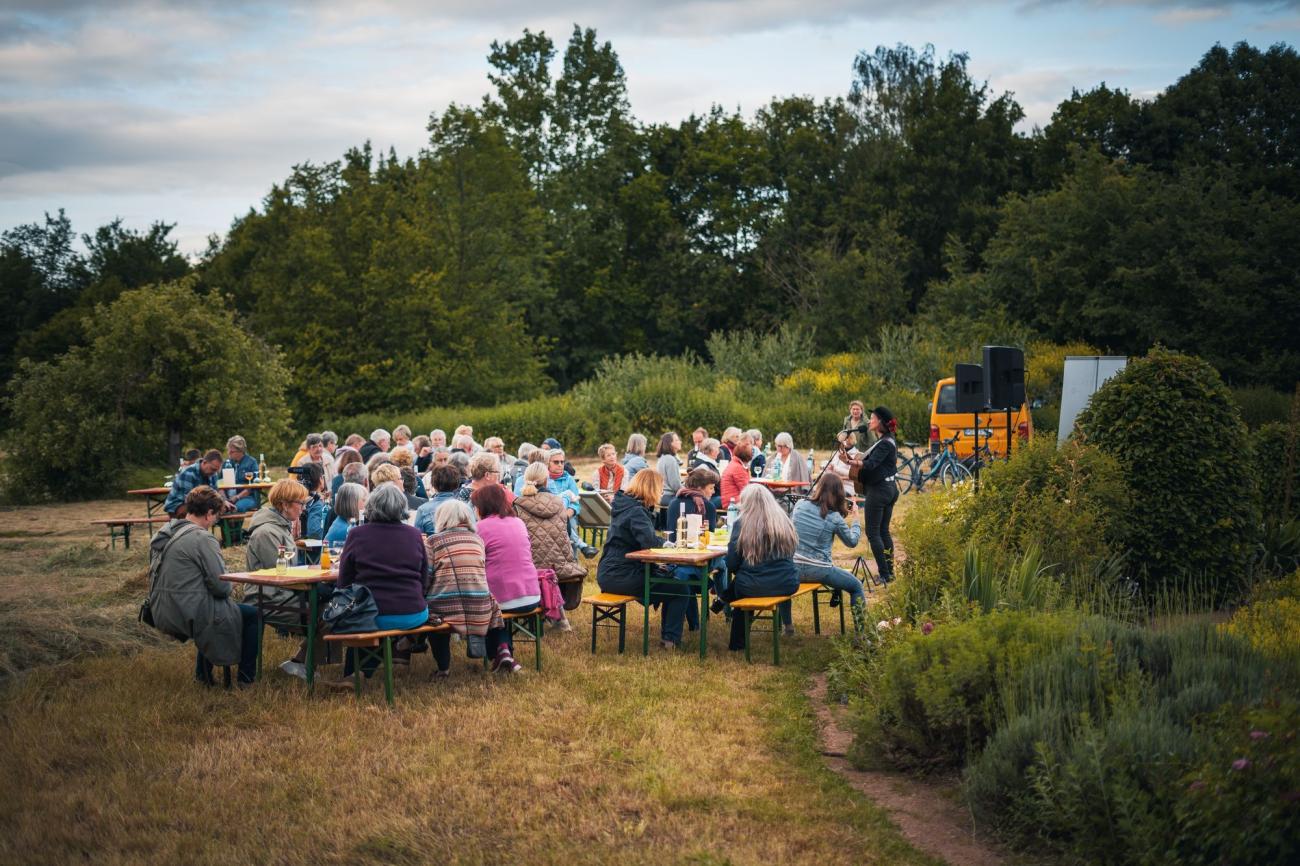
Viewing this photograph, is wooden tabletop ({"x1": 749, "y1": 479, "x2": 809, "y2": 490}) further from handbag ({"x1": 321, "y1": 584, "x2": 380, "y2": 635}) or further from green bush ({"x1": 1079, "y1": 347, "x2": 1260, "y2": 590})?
handbag ({"x1": 321, "y1": 584, "x2": 380, "y2": 635})

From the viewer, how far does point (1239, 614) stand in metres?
7.12

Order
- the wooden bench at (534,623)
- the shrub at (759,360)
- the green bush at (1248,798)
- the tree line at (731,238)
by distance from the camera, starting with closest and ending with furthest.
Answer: the green bush at (1248,798) < the wooden bench at (534,623) < the tree line at (731,238) < the shrub at (759,360)

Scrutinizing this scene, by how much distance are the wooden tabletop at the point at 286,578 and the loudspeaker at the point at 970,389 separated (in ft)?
24.4

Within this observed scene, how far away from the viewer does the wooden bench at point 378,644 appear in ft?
25.2

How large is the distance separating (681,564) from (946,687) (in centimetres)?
370

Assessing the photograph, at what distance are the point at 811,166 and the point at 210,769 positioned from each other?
4972 centimetres

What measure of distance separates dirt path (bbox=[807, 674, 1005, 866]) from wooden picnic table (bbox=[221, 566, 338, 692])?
358cm

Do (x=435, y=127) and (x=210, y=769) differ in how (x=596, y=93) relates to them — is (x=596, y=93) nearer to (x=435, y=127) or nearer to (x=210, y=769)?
(x=435, y=127)

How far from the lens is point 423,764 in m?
6.50

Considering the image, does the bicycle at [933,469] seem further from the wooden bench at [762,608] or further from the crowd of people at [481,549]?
the wooden bench at [762,608]

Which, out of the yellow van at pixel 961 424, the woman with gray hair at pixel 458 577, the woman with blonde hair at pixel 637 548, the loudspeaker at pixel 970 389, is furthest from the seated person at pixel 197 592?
the yellow van at pixel 961 424

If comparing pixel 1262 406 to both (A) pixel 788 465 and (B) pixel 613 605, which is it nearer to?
(A) pixel 788 465

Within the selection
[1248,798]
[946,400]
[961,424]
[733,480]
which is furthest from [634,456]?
[1248,798]

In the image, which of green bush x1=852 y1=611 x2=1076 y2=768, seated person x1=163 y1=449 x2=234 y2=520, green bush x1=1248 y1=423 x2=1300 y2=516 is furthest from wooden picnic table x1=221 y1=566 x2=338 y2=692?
green bush x1=1248 y1=423 x2=1300 y2=516
